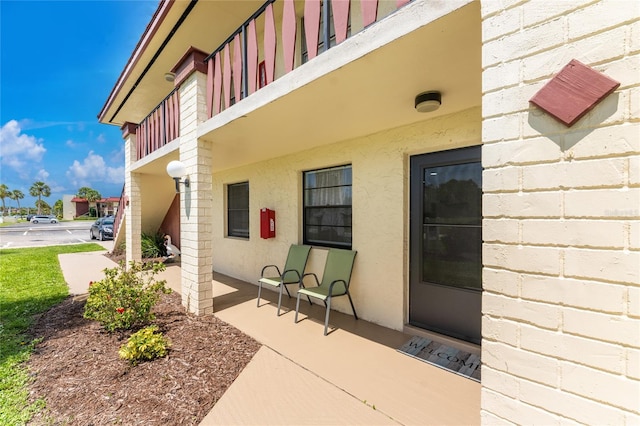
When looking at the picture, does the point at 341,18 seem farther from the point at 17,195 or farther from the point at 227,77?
the point at 17,195

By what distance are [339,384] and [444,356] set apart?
1.31 m

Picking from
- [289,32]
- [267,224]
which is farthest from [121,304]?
[289,32]

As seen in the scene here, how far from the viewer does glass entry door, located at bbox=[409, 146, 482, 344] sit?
3533mm

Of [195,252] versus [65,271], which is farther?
[65,271]

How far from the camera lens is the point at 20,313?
5043 mm

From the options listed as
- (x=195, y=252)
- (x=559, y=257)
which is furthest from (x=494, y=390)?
(x=195, y=252)

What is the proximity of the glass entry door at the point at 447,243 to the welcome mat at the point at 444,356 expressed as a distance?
203mm

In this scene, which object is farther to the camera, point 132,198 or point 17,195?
point 17,195

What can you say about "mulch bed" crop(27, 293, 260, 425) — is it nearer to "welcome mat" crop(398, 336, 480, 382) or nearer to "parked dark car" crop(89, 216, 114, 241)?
"welcome mat" crop(398, 336, 480, 382)

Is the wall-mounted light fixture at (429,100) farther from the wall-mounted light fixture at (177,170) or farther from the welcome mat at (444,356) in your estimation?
the wall-mounted light fixture at (177,170)

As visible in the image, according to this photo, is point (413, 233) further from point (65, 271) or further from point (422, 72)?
point (65, 271)

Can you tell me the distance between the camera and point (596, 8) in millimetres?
1206

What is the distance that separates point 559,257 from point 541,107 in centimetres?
65

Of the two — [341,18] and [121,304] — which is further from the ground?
[341,18]
